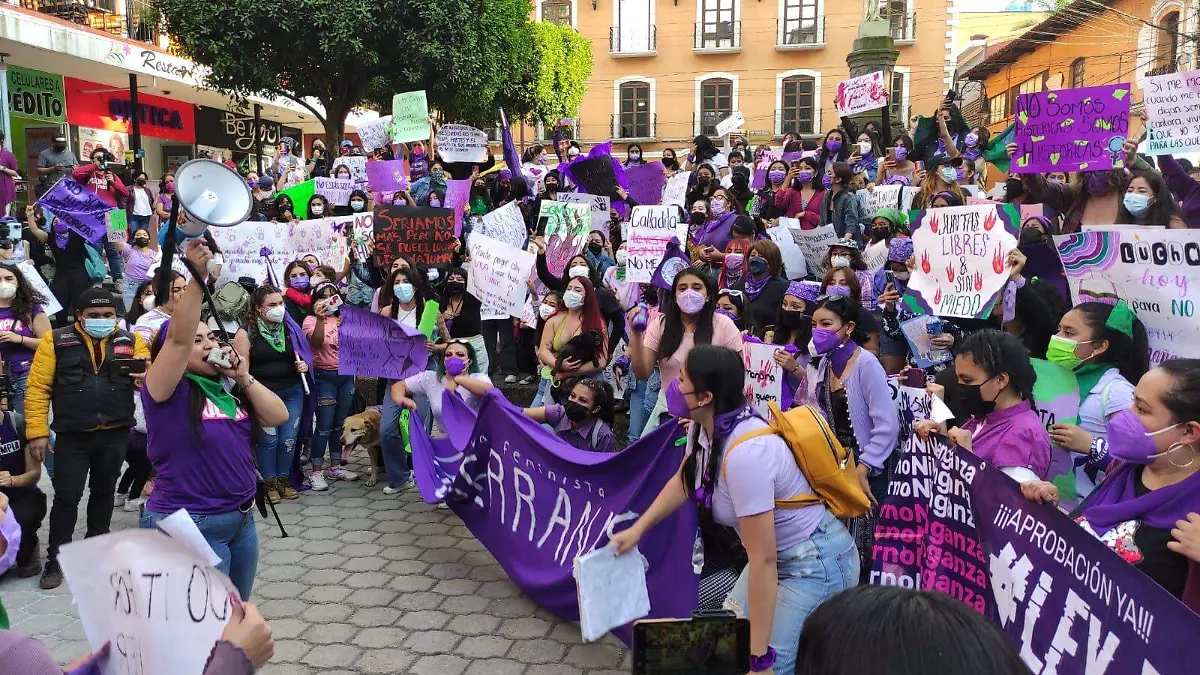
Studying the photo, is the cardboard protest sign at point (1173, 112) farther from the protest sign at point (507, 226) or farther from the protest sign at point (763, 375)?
the protest sign at point (507, 226)

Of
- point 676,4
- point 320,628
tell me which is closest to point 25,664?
point 320,628

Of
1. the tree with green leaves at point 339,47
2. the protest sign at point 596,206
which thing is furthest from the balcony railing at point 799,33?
the protest sign at point 596,206

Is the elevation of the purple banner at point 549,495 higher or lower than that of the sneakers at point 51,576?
higher

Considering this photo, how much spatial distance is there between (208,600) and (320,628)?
271 centimetres

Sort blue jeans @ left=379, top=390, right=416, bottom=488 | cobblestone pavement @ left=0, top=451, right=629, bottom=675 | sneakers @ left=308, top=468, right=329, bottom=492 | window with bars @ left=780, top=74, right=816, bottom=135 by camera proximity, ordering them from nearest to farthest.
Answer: cobblestone pavement @ left=0, top=451, right=629, bottom=675
blue jeans @ left=379, top=390, right=416, bottom=488
sneakers @ left=308, top=468, right=329, bottom=492
window with bars @ left=780, top=74, right=816, bottom=135

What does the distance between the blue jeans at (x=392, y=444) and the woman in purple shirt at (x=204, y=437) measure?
11.2 ft

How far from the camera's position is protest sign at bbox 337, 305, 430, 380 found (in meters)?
7.41

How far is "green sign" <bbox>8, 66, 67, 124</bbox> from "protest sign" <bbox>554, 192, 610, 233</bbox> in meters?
16.0

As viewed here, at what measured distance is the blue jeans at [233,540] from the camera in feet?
12.4

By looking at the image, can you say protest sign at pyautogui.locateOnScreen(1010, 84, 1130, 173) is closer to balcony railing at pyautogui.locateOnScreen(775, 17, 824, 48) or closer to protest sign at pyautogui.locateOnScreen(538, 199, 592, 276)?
protest sign at pyautogui.locateOnScreen(538, 199, 592, 276)

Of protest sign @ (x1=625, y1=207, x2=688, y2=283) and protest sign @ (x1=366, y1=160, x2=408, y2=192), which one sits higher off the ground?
protest sign @ (x1=366, y1=160, x2=408, y2=192)

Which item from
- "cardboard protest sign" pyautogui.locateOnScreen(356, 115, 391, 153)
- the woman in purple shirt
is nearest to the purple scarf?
the woman in purple shirt

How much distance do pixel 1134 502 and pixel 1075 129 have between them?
15.2 feet

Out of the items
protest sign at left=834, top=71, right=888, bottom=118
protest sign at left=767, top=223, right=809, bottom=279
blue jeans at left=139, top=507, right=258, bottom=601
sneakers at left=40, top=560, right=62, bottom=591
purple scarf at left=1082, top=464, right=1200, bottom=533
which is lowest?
sneakers at left=40, top=560, right=62, bottom=591
